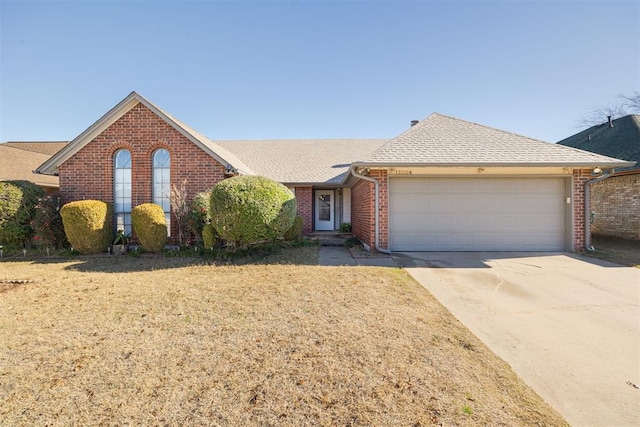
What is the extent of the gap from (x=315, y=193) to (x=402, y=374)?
12234 mm

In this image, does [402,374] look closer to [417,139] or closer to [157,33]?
[417,139]

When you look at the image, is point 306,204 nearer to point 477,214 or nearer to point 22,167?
point 477,214

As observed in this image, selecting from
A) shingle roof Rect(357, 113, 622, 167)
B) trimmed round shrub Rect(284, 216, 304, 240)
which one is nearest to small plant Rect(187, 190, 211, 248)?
trimmed round shrub Rect(284, 216, 304, 240)

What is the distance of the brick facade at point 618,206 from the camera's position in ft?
34.6

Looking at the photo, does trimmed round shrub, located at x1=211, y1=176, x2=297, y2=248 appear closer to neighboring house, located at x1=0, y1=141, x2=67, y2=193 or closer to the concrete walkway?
the concrete walkway

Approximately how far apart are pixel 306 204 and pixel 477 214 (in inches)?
294

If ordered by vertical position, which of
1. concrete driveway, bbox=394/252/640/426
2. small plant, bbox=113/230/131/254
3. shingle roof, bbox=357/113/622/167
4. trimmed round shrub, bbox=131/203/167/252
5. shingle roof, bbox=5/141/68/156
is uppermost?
shingle roof, bbox=5/141/68/156

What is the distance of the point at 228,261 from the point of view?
7684 millimetres

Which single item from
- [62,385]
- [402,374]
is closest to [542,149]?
[402,374]

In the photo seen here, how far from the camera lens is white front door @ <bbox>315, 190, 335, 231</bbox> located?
14.5 metres

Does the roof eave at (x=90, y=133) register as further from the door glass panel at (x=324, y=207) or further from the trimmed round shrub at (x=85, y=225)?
the door glass panel at (x=324, y=207)

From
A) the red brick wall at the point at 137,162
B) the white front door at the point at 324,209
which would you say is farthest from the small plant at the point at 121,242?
the white front door at the point at 324,209

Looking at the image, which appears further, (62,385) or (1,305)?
(1,305)

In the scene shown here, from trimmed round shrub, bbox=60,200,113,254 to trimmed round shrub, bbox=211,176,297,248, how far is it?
4051 mm
